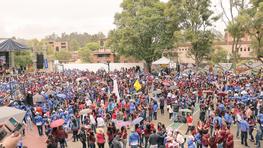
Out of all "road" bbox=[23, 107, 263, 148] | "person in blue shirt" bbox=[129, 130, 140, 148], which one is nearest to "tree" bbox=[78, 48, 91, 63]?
"road" bbox=[23, 107, 263, 148]

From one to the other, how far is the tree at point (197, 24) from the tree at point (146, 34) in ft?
12.1

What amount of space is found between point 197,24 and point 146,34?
7.32 m

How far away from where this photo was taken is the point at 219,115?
1634 centimetres

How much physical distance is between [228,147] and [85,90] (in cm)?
1572

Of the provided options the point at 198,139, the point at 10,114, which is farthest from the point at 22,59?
the point at 198,139

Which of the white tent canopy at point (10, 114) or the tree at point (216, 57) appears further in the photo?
the tree at point (216, 57)

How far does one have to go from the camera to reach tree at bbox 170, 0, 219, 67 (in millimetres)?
42125

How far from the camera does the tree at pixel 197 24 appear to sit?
1658 inches

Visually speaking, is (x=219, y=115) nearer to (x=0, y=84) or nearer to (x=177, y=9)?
(x=0, y=84)

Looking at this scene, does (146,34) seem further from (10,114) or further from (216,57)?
(10,114)

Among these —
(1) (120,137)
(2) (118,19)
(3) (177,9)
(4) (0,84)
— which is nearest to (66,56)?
(2) (118,19)

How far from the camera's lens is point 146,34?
4731cm

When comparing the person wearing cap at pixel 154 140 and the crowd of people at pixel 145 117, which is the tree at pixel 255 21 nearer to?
the crowd of people at pixel 145 117

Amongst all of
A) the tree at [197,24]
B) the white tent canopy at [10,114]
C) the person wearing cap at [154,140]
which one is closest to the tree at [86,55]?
the tree at [197,24]
